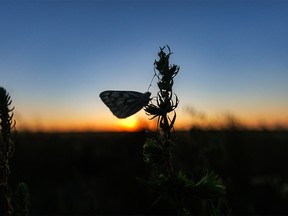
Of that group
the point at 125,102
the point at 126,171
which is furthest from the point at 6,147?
the point at 126,171

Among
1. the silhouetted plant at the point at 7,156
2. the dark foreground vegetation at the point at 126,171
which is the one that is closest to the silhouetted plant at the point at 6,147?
the silhouetted plant at the point at 7,156

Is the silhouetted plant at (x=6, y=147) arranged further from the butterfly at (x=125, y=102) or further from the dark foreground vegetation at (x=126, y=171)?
the dark foreground vegetation at (x=126, y=171)

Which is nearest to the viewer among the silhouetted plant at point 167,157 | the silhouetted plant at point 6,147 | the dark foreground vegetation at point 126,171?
the silhouetted plant at point 167,157

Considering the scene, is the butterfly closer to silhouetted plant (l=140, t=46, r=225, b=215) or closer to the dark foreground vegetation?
silhouetted plant (l=140, t=46, r=225, b=215)

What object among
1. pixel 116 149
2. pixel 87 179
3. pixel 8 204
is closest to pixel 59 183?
pixel 87 179

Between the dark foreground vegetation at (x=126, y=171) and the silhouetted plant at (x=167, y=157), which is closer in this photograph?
the silhouetted plant at (x=167, y=157)

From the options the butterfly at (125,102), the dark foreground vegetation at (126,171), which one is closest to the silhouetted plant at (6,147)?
the butterfly at (125,102)

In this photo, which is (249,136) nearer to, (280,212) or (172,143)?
(280,212)

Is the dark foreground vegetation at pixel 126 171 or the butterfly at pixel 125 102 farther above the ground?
the butterfly at pixel 125 102

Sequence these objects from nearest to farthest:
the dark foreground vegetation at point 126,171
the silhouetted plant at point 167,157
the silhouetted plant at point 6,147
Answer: the silhouetted plant at point 167,157, the silhouetted plant at point 6,147, the dark foreground vegetation at point 126,171
